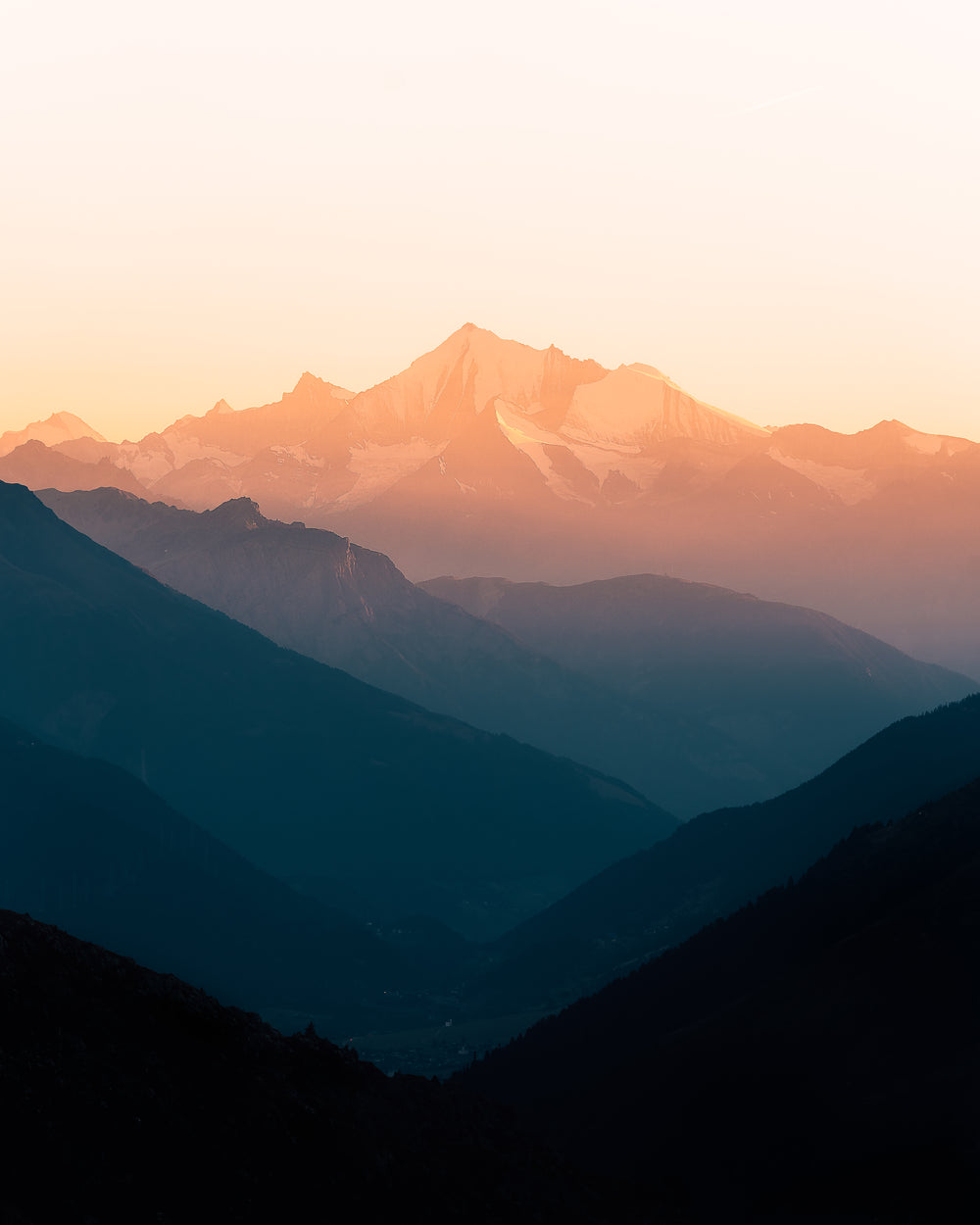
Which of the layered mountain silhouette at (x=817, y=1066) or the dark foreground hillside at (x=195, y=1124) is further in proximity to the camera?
the layered mountain silhouette at (x=817, y=1066)

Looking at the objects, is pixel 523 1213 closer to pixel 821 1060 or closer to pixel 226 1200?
pixel 226 1200

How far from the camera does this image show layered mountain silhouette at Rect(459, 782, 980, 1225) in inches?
4011

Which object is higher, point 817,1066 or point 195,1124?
point 817,1066

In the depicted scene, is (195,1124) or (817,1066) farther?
(817,1066)

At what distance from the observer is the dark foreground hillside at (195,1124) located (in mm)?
68188

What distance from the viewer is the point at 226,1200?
234 feet

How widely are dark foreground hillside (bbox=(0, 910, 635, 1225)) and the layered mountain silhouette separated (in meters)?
17.0

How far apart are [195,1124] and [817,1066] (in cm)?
5896

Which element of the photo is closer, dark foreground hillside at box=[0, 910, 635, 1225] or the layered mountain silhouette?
dark foreground hillside at box=[0, 910, 635, 1225]

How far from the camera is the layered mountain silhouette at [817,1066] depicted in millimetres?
101875

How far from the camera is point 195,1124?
75.4 m

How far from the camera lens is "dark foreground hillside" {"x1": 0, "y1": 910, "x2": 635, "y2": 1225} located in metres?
68.2

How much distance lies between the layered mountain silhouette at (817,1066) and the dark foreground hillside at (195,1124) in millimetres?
17002

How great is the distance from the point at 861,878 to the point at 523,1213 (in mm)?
86102
